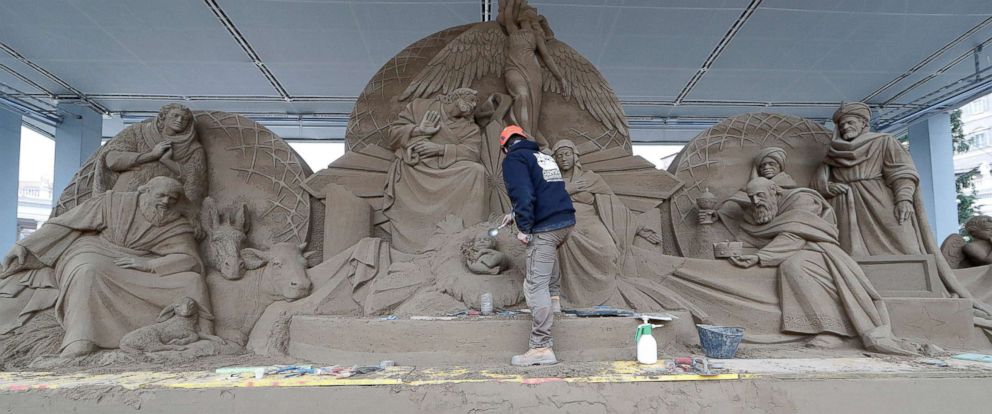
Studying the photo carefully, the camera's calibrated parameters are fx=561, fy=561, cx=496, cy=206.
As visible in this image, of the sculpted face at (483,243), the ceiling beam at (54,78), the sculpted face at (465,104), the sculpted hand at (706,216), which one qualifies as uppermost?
the ceiling beam at (54,78)

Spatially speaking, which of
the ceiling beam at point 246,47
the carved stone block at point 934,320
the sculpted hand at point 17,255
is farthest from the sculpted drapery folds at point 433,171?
the carved stone block at point 934,320

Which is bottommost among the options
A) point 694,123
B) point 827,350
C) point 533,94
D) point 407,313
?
point 827,350

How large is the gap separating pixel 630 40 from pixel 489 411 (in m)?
6.32

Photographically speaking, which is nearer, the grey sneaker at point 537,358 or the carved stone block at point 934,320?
the grey sneaker at point 537,358

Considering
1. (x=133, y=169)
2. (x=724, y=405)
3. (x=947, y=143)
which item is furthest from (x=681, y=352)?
(x=947, y=143)

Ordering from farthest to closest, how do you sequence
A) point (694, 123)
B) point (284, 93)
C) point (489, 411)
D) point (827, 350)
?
point (694, 123)
point (284, 93)
point (827, 350)
point (489, 411)

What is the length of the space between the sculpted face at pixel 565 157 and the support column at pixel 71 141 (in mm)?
7959

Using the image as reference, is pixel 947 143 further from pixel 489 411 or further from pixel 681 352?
pixel 489 411

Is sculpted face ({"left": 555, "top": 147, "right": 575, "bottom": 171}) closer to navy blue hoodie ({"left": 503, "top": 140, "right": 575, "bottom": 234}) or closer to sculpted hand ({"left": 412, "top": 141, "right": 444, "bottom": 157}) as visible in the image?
sculpted hand ({"left": 412, "top": 141, "right": 444, "bottom": 157})

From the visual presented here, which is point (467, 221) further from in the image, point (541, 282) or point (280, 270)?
point (541, 282)

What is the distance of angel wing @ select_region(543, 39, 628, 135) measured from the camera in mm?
5938

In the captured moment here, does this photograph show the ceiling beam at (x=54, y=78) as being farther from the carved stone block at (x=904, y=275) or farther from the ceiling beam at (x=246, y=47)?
the carved stone block at (x=904, y=275)

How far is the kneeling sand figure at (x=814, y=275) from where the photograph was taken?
4211mm

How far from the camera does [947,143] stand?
9.30 m
